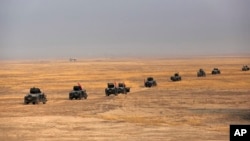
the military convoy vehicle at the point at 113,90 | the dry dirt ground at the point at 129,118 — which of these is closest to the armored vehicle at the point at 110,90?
the military convoy vehicle at the point at 113,90

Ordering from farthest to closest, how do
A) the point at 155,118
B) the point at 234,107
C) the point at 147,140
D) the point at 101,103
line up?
the point at 101,103 → the point at 234,107 → the point at 155,118 → the point at 147,140

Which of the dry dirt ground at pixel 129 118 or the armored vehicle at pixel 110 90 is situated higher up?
the armored vehicle at pixel 110 90

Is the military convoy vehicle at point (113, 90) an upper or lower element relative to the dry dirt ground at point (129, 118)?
upper

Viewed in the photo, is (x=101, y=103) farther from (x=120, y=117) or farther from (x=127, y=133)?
(x=127, y=133)

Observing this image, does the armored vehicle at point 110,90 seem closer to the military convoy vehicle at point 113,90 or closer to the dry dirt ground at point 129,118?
the military convoy vehicle at point 113,90

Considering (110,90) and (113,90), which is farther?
(113,90)

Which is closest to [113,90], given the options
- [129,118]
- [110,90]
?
[110,90]

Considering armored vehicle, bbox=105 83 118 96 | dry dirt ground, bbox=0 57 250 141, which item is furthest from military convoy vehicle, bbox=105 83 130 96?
dry dirt ground, bbox=0 57 250 141

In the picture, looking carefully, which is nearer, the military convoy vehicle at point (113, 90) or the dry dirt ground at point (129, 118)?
the dry dirt ground at point (129, 118)

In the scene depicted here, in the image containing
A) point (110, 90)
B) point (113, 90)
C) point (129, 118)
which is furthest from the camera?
point (113, 90)

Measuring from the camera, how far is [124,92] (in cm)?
5047

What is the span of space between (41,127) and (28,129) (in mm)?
836

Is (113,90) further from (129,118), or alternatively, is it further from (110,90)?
(129,118)

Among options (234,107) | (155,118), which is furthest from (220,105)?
(155,118)
